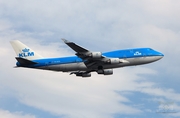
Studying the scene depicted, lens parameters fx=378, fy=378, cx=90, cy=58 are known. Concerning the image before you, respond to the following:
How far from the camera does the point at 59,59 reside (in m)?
74.8

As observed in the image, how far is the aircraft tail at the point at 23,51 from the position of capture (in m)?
78.4

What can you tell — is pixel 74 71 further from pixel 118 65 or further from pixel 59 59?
pixel 118 65

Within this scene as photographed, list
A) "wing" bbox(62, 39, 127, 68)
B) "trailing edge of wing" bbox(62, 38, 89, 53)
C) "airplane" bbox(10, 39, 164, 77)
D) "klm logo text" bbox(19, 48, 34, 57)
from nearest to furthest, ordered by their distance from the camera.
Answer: "trailing edge of wing" bbox(62, 38, 89, 53)
"wing" bbox(62, 39, 127, 68)
"airplane" bbox(10, 39, 164, 77)
"klm logo text" bbox(19, 48, 34, 57)

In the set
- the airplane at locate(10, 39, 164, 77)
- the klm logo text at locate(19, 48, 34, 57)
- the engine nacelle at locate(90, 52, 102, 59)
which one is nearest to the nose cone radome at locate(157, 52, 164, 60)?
the airplane at locate(10, 39, 164, 77)

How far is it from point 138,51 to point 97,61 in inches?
358

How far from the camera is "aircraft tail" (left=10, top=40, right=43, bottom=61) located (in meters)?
78.4

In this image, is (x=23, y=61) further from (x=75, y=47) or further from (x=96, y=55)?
(x=96, y=55)

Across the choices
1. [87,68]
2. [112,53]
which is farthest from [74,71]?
[112,53]

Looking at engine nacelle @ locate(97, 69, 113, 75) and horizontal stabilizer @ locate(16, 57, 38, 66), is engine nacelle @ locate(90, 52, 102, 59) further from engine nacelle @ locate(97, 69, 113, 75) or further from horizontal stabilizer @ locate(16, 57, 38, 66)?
horizontal stabilizer @ locate(16, 57, 38, 66)

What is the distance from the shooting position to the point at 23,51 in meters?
79.6

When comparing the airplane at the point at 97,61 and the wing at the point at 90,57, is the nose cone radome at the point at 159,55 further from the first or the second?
the wing at the point at 90,57

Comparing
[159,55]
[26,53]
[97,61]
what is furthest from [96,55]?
[26,53]

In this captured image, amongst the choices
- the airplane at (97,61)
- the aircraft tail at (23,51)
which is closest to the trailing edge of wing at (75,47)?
the airplane at (97,61)

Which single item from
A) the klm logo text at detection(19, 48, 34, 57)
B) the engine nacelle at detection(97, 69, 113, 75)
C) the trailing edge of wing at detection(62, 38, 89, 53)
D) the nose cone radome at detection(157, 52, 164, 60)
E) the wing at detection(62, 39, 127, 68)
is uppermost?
the klm logo text at detection(19, 48, 34, 57)
